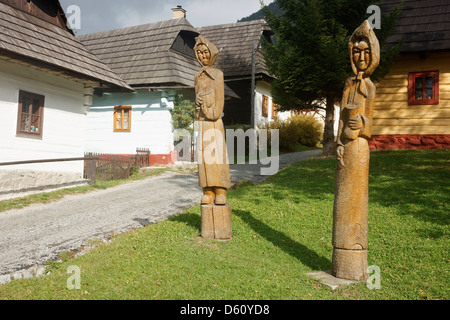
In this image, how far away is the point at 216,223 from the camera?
220 inches

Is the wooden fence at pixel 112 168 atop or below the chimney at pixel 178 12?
below

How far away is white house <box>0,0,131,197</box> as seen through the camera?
33.9 feet

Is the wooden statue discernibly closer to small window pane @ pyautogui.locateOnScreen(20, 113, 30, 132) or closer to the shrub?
small window pane @ pyautogui.locateOnScreen(20, 113, 30, 132)

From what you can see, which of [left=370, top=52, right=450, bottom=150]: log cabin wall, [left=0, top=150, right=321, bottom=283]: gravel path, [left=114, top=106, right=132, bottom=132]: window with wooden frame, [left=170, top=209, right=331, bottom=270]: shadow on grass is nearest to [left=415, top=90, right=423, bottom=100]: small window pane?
[left=370, top=52, right=450, bottom=150]: log cabin wall

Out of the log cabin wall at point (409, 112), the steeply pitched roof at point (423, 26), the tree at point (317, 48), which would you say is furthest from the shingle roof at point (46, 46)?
the steeply pitched roof at point (423, 26)

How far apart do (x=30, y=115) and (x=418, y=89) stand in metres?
13.7

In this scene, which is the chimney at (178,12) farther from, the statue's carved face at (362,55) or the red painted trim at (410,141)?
the statue's carved face at (362,55)

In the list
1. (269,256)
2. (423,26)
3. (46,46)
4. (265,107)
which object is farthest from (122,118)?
(269,256)

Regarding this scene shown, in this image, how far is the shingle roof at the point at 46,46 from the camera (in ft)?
32.4

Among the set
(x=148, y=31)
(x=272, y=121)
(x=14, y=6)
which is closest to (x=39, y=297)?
(x=14, y=6)

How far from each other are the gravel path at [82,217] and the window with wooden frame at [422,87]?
7105 mm

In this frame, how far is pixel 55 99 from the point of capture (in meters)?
12.1
